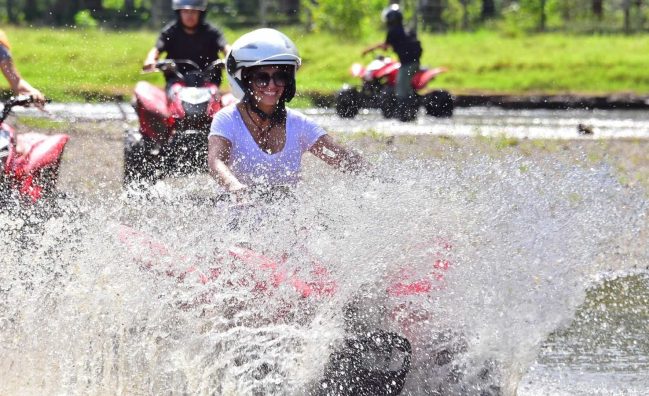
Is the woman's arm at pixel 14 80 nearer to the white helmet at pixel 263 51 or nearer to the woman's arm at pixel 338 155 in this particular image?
the white helmet at pixel 263 51

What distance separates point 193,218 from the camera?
5.78m

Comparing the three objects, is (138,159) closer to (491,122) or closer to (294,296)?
(491,122)

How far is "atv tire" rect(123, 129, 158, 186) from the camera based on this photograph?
10.9 m

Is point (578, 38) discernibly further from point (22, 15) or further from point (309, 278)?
point (309, 278)

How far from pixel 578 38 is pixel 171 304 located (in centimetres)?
2029

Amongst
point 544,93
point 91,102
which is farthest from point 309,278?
point 544,93

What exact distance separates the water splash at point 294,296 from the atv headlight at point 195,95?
4.46 m

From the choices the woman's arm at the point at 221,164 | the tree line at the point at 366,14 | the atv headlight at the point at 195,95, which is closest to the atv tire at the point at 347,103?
the atv headlight at the point at 195,95

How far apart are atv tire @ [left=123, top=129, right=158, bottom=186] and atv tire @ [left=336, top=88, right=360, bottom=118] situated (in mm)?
4956

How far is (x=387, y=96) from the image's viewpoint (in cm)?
1620

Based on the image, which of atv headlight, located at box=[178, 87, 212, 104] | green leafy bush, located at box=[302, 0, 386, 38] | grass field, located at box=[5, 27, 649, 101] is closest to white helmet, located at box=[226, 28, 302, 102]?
atv headlight, located at box=[178, 87, 212, 104]

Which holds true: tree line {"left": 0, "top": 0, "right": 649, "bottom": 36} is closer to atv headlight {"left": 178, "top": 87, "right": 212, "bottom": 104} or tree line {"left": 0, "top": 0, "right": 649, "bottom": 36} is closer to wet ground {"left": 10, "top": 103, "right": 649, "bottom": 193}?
wet ground {"left": 10, "top": 103, "right": 649, "bottom": 193}

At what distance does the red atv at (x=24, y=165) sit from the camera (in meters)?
7.59

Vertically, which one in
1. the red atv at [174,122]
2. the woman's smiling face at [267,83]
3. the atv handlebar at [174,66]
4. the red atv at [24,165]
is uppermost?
the woman's smiling face at [267,83]
